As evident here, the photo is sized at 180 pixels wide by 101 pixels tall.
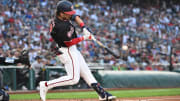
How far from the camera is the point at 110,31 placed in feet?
77.2

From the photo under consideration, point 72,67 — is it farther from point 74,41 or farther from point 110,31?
point 110,31

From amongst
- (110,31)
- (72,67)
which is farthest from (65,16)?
(110,31)

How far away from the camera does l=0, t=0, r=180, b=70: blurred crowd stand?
1877 cm

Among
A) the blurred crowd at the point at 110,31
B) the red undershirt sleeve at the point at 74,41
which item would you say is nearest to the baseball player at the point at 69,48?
the red undershirt sleeve at the point at 74,41

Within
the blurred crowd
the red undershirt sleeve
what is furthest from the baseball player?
the blurred crowd

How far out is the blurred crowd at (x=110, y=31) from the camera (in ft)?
61.6

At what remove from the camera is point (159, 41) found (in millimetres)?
24859

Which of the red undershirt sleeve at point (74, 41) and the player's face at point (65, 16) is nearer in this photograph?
the red undershirt sleeve at point (74, 41)

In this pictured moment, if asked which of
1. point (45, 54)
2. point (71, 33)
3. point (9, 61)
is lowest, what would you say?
point (45, 54)

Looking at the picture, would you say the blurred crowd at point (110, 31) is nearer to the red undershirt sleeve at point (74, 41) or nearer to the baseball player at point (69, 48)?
the baseball player at point (69, 48)

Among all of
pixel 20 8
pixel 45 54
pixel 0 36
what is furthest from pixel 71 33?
pixel 20 8

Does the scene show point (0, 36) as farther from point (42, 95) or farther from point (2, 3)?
point (42, 95)

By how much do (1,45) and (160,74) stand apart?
8.10 meters

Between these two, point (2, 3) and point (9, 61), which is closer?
point (9, 61)
